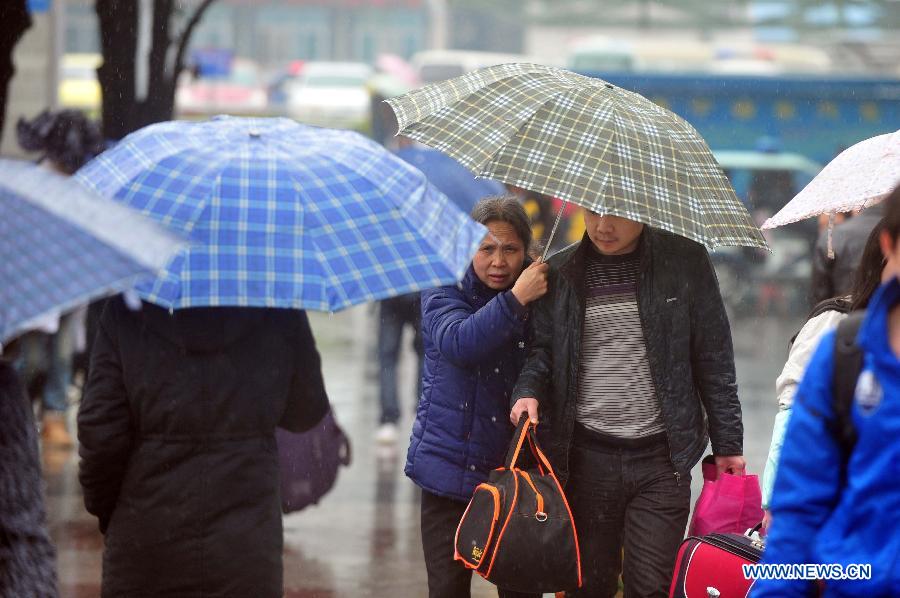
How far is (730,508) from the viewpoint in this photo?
14.5 feet

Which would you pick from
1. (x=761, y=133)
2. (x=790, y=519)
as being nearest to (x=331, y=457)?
(x=790, y=519)

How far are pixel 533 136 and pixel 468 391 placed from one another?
2.96 feet

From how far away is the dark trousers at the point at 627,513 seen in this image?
444cm

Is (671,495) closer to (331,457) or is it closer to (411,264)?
(411,264)

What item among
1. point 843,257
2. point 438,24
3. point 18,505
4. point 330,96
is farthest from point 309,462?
point 438,24

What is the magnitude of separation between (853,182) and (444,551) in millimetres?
1952

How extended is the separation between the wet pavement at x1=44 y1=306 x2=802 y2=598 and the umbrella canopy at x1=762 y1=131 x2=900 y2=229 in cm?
250

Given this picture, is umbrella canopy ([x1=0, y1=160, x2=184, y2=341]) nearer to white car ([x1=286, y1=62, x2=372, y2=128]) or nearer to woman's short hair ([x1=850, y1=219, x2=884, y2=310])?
woman's short hair ([x1=850, y1=219, x2=884, y2=310])

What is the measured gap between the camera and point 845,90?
19672 millimetres

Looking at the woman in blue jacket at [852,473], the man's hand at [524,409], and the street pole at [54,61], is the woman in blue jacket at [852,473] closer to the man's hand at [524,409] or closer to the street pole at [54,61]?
the man's hand at [524,409]

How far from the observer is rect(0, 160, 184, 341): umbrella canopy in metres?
2.57

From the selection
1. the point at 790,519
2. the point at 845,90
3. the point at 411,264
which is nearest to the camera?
the point at 790,519

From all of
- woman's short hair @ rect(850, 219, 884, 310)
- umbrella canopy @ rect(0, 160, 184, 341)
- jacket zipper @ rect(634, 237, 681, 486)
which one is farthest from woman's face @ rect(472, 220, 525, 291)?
umbrella canopy @ rect(0, 160, 184, 341)

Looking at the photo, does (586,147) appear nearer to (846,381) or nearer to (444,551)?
(444,551)
